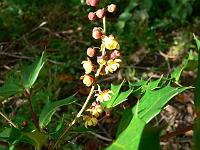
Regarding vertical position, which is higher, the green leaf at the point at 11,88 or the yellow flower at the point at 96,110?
the green leaf at the point at 11,88

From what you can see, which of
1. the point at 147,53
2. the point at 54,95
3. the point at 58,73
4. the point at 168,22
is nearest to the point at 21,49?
the point at 58,73

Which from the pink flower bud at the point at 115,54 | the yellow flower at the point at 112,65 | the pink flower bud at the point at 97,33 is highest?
the pink flower bud at the point at 97,33

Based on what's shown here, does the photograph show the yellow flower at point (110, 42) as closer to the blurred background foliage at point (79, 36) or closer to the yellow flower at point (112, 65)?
the yellow flower at point (112, 65)

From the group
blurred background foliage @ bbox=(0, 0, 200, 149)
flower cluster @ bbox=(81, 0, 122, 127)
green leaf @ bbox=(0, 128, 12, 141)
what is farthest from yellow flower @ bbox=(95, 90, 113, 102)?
blurred background foliage @ bbox=(0, 0, 200, 149)

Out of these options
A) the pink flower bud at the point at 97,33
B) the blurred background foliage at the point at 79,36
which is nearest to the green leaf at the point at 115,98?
the pink flower bud at the point at 97,33

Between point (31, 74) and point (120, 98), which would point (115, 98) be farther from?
point (31, 74)

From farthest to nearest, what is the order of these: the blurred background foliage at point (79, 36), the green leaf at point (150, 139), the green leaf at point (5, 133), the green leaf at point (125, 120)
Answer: the blurred background foliage at point (79, 36) → the green leaf at point (5, 133) → the green leaf at point (125, 120) → the green leaf at point (150, 139)

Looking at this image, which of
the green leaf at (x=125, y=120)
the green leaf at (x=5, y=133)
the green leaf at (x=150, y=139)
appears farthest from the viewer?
the green leaf at (x=5, y=133)

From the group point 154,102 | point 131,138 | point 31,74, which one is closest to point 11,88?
point 31,74
